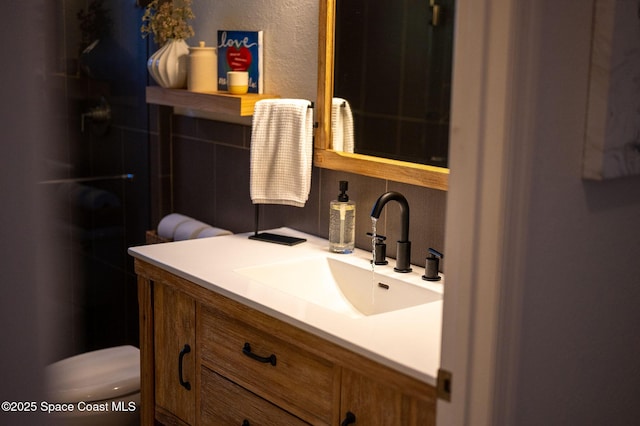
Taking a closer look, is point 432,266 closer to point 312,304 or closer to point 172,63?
point 312,304

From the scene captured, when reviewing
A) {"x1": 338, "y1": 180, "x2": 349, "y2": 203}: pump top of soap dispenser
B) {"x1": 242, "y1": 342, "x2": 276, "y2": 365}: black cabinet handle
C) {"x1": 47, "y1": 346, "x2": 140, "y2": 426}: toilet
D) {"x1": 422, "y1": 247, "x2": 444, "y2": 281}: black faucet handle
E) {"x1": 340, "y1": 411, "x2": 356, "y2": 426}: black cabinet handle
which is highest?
{"x1": 338, "y1": 180, "x2": 349, "y2": 203}: pump top of soap dispenser

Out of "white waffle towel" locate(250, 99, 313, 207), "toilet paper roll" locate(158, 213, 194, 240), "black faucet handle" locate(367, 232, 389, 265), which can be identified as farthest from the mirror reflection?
"toilet paper roll" locate(158, 213, 194, 240)

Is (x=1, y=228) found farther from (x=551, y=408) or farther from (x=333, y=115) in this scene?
(x=333, y=115)

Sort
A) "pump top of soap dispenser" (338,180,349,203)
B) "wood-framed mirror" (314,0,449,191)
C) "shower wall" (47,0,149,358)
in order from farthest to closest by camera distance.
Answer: "shower wall" (47,0,149,358), "pump top of soap dispenser" (338,180,349,203), "wood-framed mirror" (314,0,449,191)

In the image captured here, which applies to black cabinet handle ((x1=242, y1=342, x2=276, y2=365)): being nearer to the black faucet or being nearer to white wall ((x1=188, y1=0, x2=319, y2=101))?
the black faucet

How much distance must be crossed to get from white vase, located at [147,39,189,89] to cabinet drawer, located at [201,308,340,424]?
1.01 meters

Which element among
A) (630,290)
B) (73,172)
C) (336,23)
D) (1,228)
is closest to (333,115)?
(336,23)

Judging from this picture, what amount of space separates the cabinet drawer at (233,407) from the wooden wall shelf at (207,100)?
2.72 ft

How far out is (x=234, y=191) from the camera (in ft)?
8.86

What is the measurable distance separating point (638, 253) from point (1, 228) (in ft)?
4.56

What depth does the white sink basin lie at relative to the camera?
Answer: 1970 mm

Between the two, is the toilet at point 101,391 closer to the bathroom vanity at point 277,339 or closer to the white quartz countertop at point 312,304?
the bathroom vanity at point 277,339

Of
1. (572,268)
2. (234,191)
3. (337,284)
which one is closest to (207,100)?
(234,191)

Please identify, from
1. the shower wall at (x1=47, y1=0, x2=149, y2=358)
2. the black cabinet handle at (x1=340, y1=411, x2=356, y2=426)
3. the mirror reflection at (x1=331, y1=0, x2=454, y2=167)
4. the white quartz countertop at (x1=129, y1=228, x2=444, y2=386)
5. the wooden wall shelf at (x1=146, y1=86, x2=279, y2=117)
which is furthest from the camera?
the shower wall at (x1=47, y1=0, x2=149, y2=358)
